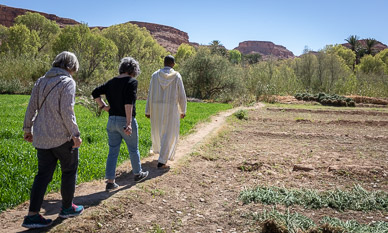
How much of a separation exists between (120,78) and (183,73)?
24.6 m

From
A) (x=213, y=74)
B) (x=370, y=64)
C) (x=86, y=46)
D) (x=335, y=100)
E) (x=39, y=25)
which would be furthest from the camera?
(x=39, y=25)

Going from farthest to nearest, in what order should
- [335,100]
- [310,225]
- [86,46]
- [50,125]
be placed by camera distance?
[86,46] → [335,100] → [310,225] → [50,125]

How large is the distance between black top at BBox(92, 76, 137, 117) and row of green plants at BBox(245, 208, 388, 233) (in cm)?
236

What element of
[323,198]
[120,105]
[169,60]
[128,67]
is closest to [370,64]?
[169,60]

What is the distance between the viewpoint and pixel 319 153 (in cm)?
714

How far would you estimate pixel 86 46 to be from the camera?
35156mm

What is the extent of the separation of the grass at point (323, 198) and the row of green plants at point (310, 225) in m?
0.50

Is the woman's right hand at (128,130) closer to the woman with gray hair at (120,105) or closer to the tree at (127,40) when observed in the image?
the woman with gray hair at (120,105)

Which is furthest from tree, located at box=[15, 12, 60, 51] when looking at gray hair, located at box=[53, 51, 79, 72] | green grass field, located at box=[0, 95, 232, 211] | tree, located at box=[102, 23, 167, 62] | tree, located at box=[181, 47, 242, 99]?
gray hair, located at box=[53, 51, 79, 72]

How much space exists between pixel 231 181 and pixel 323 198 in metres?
1.64

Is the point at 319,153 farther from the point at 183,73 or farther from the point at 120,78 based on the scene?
the point at 183,73

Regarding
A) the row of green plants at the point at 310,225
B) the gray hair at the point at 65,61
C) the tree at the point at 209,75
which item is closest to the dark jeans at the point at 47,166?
the gray hair at the point at 65,61

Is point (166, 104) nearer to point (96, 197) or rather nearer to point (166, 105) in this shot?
point (166, 105)

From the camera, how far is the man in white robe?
534cm
